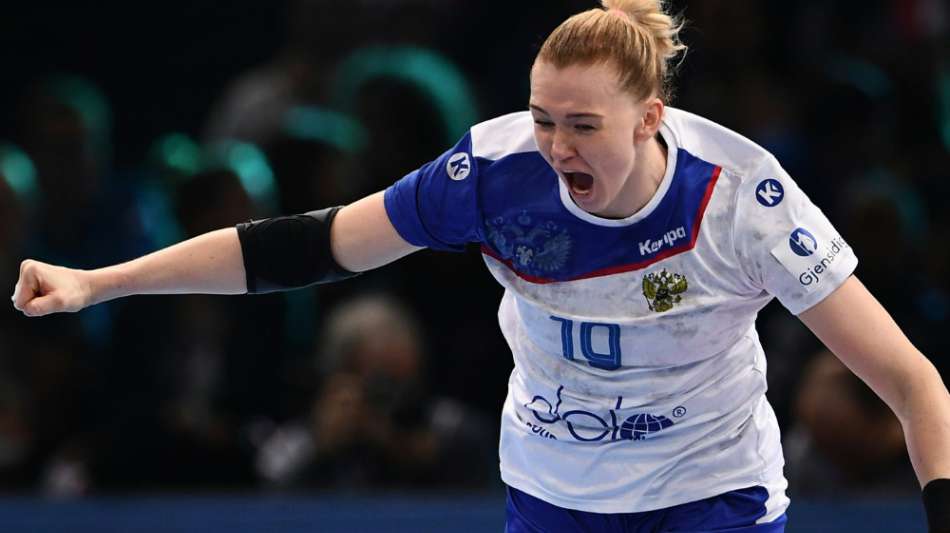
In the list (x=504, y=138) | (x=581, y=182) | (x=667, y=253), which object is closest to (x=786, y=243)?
(x=667, y=253)

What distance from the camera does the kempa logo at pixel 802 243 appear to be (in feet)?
6.90

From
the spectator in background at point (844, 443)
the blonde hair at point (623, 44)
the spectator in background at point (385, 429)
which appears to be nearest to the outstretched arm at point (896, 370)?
the blonde hair at point (623, 44)

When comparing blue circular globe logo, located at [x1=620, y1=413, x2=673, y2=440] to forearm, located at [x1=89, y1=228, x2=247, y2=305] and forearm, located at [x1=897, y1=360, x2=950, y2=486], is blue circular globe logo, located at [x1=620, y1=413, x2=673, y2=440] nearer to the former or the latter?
forearm, located at [x1=897, y1=360, x2=950, y2=486]

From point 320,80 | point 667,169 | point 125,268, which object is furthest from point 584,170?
point 320,80

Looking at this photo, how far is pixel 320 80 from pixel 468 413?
1460 mm

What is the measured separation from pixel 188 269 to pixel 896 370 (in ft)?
3.57

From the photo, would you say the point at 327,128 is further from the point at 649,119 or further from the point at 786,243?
the point at 786,243

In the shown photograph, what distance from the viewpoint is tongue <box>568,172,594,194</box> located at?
216cm

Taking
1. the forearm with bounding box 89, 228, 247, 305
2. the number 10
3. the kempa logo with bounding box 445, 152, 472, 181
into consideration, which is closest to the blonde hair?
the kempa logo with bounding box 445, 152, 472, 181

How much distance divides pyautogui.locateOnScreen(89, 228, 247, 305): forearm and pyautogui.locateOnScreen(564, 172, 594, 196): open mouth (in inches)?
22.2

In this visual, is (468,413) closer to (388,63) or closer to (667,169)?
(388,63)

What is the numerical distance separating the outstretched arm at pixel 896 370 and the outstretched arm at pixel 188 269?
69cm

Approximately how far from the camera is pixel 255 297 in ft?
13.5

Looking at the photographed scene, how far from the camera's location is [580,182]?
85.4 inches
